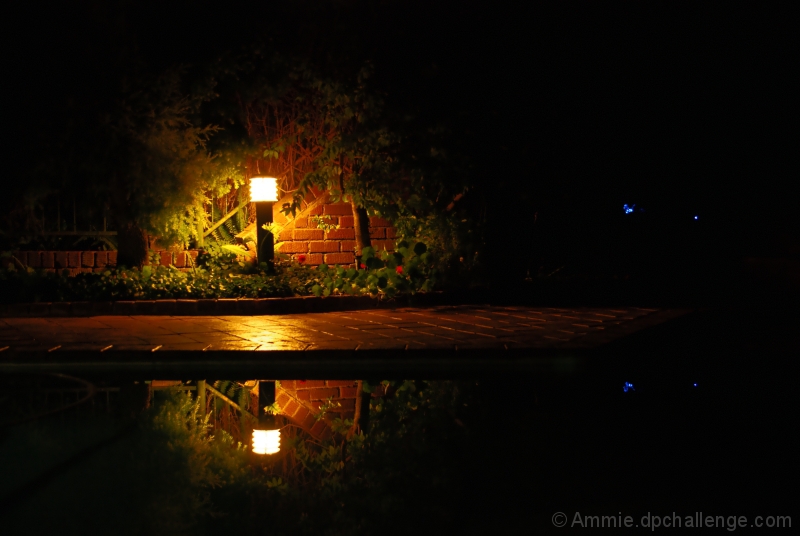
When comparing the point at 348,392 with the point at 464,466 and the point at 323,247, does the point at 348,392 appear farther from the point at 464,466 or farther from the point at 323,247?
the point at 323,247

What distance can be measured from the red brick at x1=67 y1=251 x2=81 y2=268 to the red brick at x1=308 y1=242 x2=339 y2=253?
3.38 meters

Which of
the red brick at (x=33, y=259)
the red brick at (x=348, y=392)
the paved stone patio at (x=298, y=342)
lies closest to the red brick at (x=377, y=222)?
the paved stone patio at (x=298, y=342)

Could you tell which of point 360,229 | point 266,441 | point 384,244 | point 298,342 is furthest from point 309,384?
point 384,244

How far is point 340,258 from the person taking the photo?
12.5 meters

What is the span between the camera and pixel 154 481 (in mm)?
3621

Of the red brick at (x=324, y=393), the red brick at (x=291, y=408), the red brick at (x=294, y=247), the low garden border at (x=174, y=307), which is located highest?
the red brick at (x=294, y=247)

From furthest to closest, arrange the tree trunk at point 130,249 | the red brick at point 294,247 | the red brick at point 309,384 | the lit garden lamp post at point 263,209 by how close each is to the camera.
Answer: the red brick at point 294,247 < the lit garden lamp post at point 263,209 < the tree trunk at point 130,249 < the red brick at point 309,384

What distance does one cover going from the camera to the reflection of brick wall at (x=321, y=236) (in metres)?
12.2

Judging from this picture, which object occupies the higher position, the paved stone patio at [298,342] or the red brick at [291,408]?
the paved stone patio at [298,342]

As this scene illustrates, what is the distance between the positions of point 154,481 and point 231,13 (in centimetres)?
841

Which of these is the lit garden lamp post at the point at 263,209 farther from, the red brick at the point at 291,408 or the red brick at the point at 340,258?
the red brick at the point at 291,408

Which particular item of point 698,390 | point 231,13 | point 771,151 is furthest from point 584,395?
point 771,151

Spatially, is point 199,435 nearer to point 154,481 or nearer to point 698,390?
point 154,481

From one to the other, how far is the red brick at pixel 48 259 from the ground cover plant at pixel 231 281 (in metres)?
0.75
